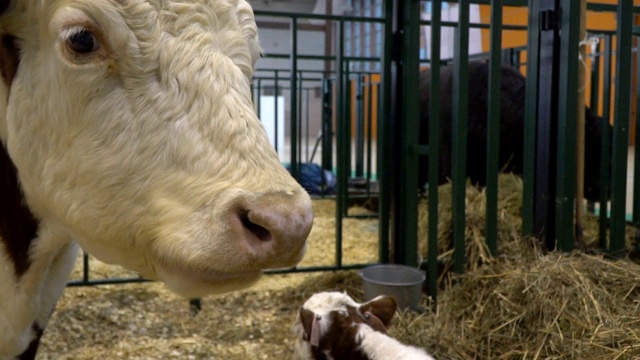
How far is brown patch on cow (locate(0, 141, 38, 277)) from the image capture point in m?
1.42

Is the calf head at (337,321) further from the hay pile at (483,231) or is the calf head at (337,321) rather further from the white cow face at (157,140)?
the white cow face at (157,140)

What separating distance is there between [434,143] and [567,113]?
2.31 feet

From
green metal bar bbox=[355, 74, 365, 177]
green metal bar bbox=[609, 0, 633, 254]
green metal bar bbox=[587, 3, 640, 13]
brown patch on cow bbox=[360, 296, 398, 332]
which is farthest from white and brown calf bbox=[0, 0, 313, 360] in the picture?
green metal bar bbox=[355, 74, 365, 177]

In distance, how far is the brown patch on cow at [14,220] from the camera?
142cm

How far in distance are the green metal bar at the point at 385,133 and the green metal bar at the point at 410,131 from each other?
0.09 m

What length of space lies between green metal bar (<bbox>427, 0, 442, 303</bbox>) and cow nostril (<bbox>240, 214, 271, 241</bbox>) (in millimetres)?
2366

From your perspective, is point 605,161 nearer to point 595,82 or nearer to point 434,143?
point 434,143

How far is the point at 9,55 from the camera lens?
1227 mm

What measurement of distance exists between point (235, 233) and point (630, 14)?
9.53 feet

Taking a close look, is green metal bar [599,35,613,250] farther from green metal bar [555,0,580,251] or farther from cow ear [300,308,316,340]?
cow ear [300,308,316,340]

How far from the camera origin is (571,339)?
7.34ft

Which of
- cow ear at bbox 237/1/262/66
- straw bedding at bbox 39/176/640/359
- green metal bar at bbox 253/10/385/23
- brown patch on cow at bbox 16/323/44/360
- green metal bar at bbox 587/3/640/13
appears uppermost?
green metal bar at bbox 587/3/640/13

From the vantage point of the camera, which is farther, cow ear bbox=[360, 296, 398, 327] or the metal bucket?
the metal bucket

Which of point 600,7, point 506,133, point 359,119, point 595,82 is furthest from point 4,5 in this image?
point 359,119
